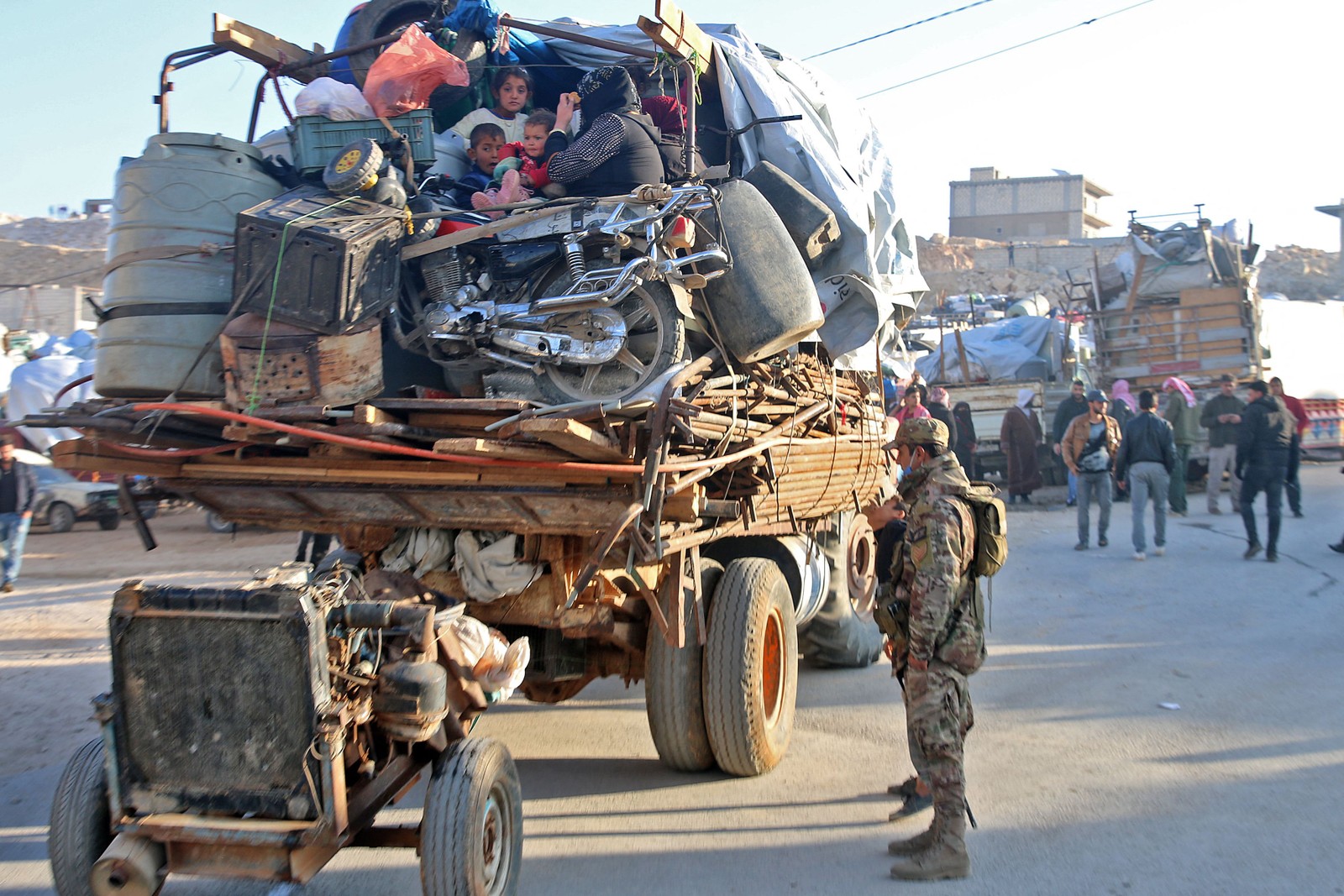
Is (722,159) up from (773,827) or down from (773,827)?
up

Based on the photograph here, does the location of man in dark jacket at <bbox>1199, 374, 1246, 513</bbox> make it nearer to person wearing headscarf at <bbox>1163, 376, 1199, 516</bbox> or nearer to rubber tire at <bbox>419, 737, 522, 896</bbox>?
person wearing headscarf at <bbox>1163, 376, 1199, 516</bbox>

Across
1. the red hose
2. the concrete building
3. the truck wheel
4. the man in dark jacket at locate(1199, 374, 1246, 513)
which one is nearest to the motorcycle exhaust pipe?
the red hose

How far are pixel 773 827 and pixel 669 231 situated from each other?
2584 millimetres

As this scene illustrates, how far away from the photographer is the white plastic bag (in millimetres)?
5418

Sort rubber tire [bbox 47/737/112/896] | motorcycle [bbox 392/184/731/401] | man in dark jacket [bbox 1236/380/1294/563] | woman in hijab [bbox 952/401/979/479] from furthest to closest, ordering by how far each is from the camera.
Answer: woman in hijab [bbox 952/401/979/479] < man in dark jacket [bbox 1236/380/1294/563] < motorcycle [bbox 392/184/731/401] < rubber tire [bbox 47/737/112/896]

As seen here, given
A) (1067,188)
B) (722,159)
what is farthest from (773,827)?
(1067,188)

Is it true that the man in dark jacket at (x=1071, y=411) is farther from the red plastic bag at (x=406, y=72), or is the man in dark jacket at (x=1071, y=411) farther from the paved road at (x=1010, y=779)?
the red plastic bag at (x=406, y=72)

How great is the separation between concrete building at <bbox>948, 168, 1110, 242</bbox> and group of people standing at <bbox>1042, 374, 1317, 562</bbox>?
40455 mm

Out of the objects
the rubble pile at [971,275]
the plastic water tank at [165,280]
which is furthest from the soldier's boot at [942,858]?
the rubble pile at [971,275]

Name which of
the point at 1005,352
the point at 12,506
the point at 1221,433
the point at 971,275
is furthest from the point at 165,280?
the point at 971,275

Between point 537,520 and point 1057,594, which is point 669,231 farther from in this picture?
point 1057,594

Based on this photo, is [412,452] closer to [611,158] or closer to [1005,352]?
[611,158]

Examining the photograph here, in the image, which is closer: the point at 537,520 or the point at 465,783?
the point at 465,783

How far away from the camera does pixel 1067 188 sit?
52.2 metres
